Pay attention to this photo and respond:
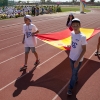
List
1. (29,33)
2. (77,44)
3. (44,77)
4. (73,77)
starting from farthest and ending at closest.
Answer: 1. (29,33)
2. (44,77)
3. (73,77)
4. (77,44)

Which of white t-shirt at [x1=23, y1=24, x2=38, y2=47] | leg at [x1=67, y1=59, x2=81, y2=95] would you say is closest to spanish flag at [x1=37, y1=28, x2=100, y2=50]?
white t-shirt at [x1=23, y1=24, x2=38, y2=47]

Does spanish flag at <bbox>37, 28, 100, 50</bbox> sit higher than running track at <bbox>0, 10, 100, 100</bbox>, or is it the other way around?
spanish flag at <bbox>37, 28, 100, 50</bbox>

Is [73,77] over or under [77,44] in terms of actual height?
under

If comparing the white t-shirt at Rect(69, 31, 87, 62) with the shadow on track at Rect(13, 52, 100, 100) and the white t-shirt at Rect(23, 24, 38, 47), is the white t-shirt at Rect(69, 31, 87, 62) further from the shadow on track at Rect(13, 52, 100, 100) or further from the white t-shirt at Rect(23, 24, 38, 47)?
the white t-shirt at Rect(23, 24, 38, 47)

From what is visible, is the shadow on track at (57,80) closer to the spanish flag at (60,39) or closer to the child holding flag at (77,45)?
the child holding flag at (77,45)

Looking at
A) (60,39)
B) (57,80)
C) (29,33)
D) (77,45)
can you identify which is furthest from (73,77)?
(60,39)

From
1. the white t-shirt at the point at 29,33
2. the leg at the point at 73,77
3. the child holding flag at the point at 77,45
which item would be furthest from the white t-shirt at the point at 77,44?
the white t-shirt at the point at 29,33

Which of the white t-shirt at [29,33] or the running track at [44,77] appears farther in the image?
the white t-shirt at [29,33]

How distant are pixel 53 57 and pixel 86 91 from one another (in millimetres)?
2825

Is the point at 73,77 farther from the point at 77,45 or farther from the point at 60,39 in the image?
the point at 60,39

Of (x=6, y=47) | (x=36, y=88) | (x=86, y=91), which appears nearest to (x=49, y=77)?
(x=36, y=88)

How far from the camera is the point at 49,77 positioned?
5.01 meters

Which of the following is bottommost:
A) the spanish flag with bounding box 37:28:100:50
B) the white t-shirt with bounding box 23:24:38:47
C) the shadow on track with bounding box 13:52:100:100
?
the shadow on track with bounding box 13:52:100:100

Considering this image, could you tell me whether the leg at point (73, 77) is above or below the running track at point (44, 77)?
above
